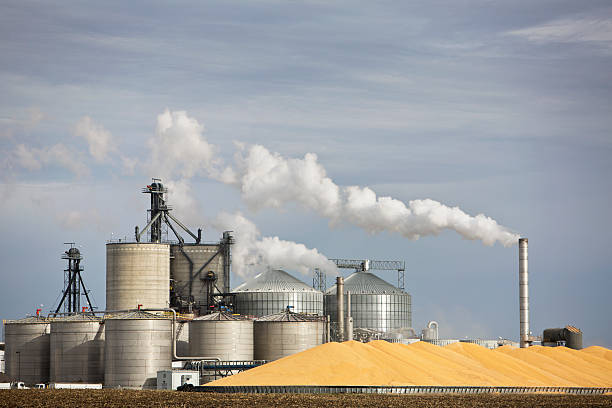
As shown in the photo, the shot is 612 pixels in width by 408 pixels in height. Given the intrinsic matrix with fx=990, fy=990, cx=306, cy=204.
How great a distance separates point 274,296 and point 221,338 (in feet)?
62.5

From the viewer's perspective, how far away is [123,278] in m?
98.2

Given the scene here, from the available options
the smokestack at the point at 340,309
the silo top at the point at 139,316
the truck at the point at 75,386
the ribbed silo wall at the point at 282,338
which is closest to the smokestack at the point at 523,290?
the smokestack at the point at 340,309

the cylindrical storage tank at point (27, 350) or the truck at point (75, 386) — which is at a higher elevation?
the cylindrical storage tank at point (27, 350)

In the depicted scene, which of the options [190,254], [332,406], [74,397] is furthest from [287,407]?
[190,254]

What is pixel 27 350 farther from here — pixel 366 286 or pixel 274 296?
pixel 366 286

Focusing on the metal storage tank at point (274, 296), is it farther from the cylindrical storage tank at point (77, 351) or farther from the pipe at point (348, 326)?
the cylindrical storage tank at point (77, 351)

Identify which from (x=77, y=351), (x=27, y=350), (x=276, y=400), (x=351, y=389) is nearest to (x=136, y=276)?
(x=27, y=350)

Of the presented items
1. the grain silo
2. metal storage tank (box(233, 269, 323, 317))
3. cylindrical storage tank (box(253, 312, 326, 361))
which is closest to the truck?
cylindrical storage tank (box(253, 312, 326, 361))

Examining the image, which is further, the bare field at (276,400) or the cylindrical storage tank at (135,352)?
the cylindrical storage tank at (135,352)

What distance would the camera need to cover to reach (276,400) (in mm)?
60094

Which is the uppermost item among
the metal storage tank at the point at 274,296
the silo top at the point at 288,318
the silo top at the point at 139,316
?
the metal storage tank at the point at 274,296

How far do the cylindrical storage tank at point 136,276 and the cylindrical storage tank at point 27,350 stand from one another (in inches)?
343

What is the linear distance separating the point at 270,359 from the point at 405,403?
3167 centimetres

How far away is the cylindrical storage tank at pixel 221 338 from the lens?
285 feet
